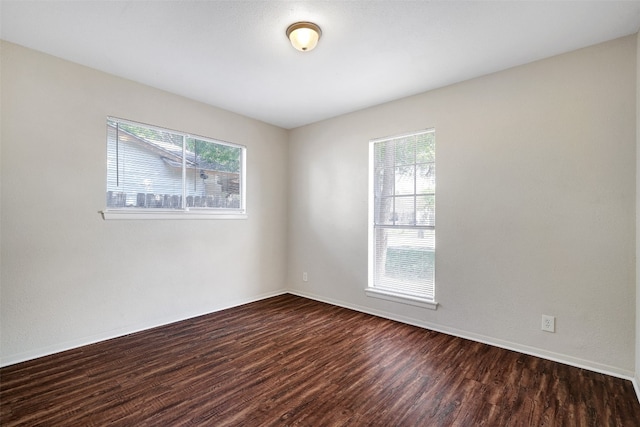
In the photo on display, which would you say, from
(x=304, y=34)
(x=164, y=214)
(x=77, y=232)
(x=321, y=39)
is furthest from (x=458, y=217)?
(x=77, y=232)

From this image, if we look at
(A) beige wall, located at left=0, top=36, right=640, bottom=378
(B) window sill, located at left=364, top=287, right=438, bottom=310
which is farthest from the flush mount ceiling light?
(B) window sill, located at left=364, top=287, right=438, bottom=310

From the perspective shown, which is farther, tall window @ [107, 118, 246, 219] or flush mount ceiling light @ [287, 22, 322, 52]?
tall window @ [107, 118, 246, 219]

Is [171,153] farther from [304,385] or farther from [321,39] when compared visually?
[304,385]

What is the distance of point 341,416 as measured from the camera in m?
1.85

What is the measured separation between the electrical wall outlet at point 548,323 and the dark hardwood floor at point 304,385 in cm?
27

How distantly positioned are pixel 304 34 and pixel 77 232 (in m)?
2.73

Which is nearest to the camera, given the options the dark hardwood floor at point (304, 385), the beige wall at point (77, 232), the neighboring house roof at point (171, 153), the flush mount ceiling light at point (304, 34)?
the dark hardwood floor at point (304, 385)

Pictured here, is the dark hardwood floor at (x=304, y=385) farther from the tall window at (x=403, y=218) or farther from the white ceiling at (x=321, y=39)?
the white ceiling at (x=321, y=39)

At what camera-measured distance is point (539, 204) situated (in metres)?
2.65

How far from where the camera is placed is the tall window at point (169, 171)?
311 centimetres

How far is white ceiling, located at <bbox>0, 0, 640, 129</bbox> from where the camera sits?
6.67ft

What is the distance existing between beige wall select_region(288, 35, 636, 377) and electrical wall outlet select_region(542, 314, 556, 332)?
0.04 meters

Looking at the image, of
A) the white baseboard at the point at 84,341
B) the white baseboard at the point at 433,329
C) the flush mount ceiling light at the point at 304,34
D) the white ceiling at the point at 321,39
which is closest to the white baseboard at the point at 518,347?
the white baseboard at the point at 433,329

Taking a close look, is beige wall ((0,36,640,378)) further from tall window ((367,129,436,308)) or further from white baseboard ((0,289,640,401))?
tall window ((367,129,436,308))
